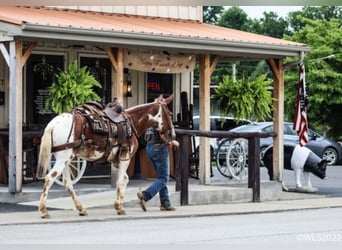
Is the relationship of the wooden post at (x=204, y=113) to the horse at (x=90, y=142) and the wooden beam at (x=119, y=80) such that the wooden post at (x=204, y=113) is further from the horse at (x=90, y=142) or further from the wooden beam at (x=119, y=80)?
the horse at (x=90, y=142)

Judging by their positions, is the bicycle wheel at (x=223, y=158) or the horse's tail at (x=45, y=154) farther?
the bicycle wheel at (x=223, y=158)

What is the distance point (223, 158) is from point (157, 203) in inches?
198

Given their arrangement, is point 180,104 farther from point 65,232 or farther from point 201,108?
point 65,232

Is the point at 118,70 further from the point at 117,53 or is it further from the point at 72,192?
the point at 72,192

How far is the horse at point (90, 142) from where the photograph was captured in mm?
13742

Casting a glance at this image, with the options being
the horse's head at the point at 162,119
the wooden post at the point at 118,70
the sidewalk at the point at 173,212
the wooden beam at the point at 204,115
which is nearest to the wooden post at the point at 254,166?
the sidewalk at the point at 173,212

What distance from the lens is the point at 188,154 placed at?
17469 mm

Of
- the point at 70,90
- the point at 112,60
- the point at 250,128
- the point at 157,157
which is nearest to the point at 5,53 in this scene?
the point at 70,90

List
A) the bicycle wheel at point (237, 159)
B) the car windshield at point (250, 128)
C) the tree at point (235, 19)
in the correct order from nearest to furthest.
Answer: the bicycle wheel at point (237, 159), the car windshield at point (250, 128), the tree at point (235, 19)

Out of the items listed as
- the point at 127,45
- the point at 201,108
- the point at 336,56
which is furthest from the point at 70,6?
the point at 336,56

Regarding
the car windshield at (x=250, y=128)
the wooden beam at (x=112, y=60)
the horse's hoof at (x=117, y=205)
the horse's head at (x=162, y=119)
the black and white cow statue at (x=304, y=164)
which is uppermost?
the wooden beam at (x=112, y=60)

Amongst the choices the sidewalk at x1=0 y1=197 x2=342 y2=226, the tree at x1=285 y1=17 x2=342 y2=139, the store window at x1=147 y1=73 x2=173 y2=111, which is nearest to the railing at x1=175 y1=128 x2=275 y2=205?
the sidewalk at x1=0 y1=197 x2=342 y2=226

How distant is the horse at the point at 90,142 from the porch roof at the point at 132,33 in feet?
6.08

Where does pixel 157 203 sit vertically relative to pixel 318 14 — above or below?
below
